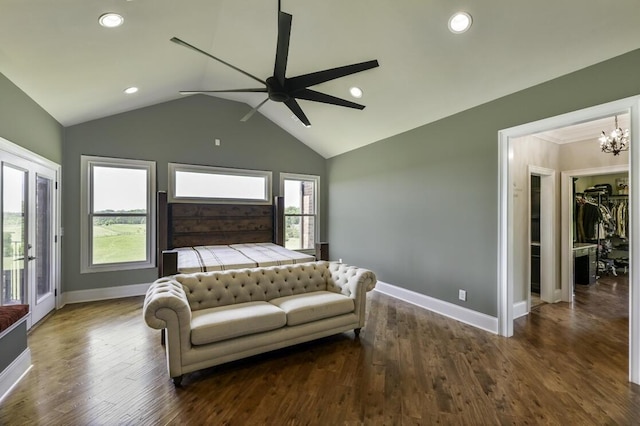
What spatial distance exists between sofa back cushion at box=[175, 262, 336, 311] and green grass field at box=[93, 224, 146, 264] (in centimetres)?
268

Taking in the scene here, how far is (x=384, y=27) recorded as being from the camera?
3.05 m

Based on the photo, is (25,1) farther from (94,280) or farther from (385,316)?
(385,316)

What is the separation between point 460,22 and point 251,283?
11.2 ft

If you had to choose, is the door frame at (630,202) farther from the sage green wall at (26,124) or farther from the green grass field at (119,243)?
the green grass field at (119,243)

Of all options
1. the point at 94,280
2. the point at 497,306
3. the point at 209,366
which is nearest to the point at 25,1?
the point at 209,366

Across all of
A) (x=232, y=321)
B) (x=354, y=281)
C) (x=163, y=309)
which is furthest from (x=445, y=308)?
(x=163, y=309)

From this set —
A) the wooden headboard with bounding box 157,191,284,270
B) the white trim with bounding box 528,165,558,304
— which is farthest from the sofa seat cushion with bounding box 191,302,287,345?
the white trim with bounding box 528,165,558,304

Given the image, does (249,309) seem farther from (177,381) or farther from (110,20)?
(110,20)

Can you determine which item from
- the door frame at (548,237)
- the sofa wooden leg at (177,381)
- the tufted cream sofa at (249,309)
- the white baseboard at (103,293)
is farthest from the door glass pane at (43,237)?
the door frame at (548,237)

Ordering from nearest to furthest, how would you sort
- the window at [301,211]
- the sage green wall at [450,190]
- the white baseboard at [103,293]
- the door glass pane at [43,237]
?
the sage green wall at [450,190], the door glass pane at [43,237], the white baseboard at [103,293], the window at [301,211]

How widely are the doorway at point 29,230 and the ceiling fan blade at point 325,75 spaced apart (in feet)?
9.69

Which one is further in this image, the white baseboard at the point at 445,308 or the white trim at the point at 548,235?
the white trim at the point at 548,235

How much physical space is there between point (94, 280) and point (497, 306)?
6.08 meters

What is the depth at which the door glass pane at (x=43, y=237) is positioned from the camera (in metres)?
3.78
